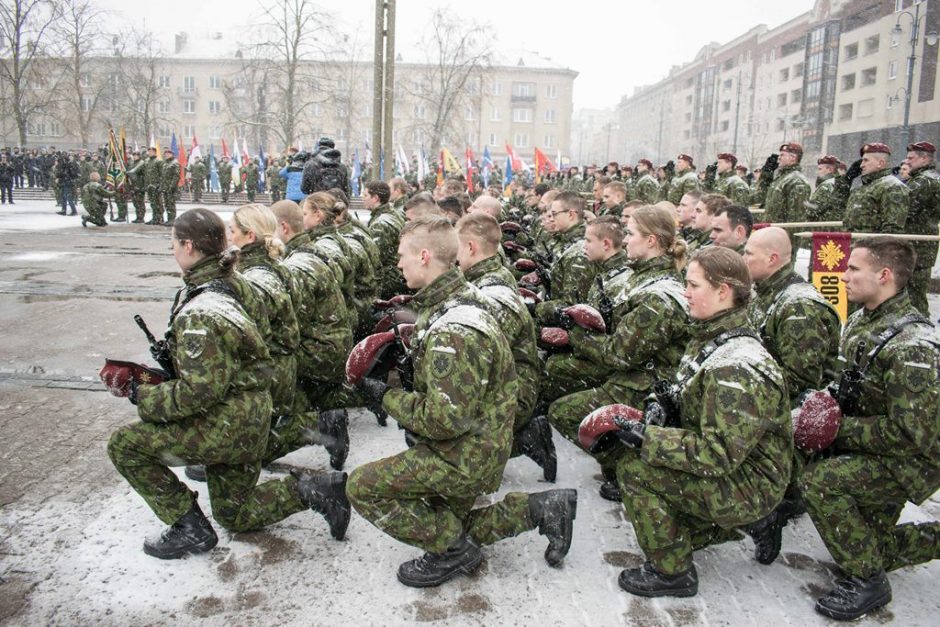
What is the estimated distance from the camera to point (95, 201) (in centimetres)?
1942

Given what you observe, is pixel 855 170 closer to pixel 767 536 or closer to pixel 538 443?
pixel 538 443

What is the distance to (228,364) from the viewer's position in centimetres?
335

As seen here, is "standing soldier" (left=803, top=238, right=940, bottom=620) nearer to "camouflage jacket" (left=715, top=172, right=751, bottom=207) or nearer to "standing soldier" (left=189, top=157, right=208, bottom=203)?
"camouflage jacket" (left=715, top=172, right=751, bottom=207)

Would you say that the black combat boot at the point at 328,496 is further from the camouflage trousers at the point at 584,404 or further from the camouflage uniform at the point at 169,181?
the camouflage uniform at the point at 169,181

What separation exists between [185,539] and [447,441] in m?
1.53

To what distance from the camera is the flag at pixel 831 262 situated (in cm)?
656

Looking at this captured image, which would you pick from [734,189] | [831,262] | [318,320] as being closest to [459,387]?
[318,320]

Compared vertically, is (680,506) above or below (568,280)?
below

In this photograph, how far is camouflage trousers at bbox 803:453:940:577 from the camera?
3.29 metres

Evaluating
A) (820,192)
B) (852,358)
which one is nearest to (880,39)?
(820,192)

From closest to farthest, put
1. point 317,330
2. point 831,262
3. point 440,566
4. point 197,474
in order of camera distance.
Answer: point 440,566
point 197,474
point 317,330
point 831,262

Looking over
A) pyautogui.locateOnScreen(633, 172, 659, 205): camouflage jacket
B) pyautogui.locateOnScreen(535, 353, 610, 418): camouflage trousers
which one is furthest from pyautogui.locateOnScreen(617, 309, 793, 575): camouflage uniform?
pyautogui.locateOnScreen(633, 172, 659, 205): camouflage jacket

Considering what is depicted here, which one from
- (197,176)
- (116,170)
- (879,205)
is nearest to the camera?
(879,205)

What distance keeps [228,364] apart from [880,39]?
170 ft
